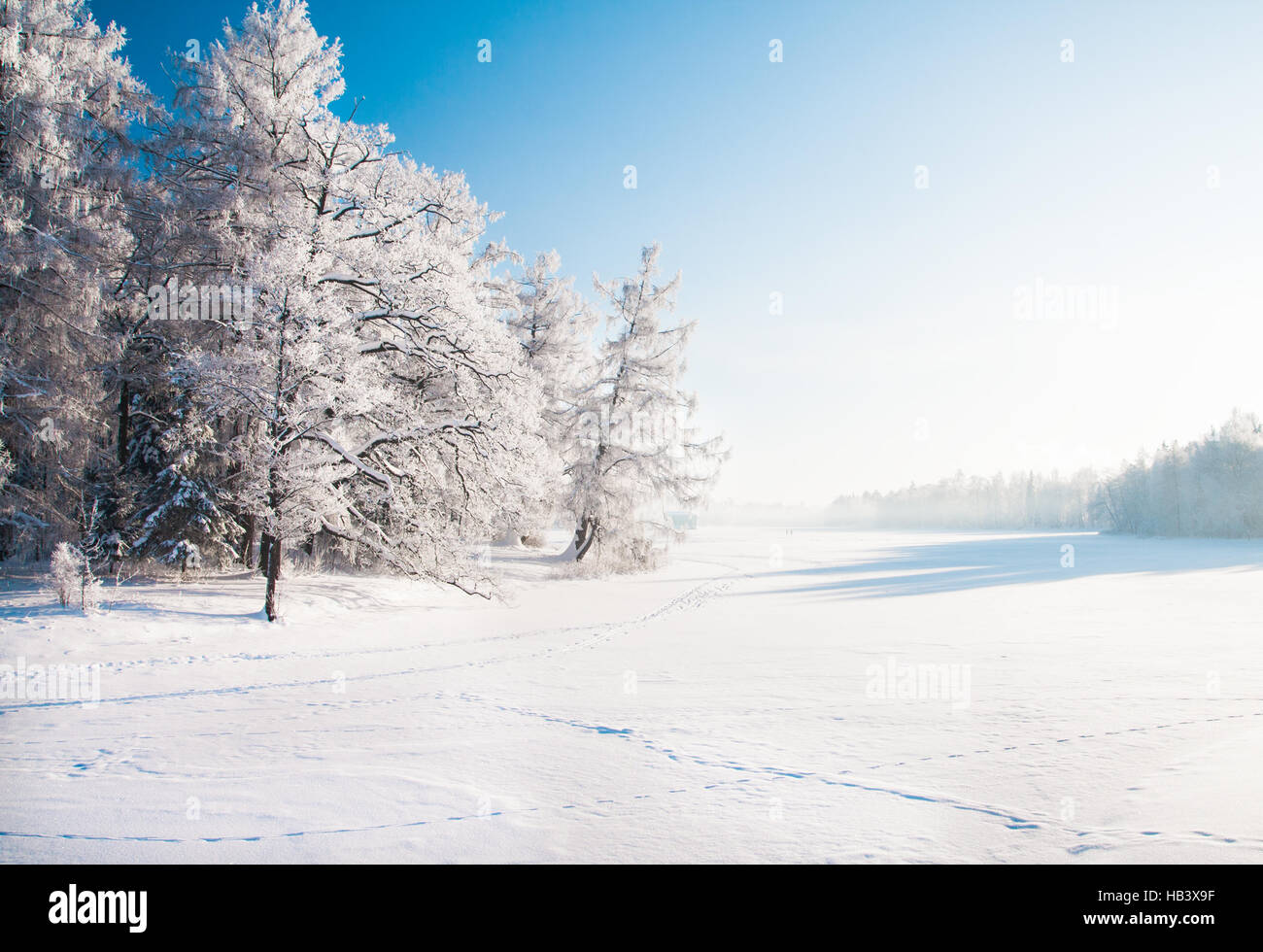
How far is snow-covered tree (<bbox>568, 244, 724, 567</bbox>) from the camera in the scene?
26.8m

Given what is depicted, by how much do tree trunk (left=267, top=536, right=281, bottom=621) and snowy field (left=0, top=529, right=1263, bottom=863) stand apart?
18.1 inches

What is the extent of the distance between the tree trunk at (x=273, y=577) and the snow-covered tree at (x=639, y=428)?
14.4 meters

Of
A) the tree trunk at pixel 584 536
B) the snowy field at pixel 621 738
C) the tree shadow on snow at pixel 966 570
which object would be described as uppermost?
the tree trunk at pixel 584 536

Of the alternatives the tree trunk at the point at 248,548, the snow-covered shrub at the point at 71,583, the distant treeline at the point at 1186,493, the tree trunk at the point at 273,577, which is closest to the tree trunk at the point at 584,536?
the tree trunk at the point at 248,548

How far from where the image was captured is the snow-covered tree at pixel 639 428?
1054 inches

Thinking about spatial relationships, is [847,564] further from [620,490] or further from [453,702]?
[453,702]

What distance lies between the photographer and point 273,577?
1273cm

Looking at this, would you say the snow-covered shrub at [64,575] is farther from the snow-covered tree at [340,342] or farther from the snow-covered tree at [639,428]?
the snow-covered tree at [639,428]

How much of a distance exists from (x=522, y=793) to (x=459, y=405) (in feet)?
41.3

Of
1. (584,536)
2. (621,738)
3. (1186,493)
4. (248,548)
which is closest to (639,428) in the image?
(584,536)

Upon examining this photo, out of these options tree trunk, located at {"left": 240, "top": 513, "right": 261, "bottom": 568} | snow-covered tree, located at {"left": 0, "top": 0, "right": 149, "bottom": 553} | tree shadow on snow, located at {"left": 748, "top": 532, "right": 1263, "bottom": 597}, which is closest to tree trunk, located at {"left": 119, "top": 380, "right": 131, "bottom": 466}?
snow-covered tree, located at {"left": 0, "top": 0, "right": 149, "bottom": 553}

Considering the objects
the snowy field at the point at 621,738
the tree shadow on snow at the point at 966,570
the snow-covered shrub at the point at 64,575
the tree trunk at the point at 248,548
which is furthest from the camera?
the tree shadow on snow at the point at 966,570
